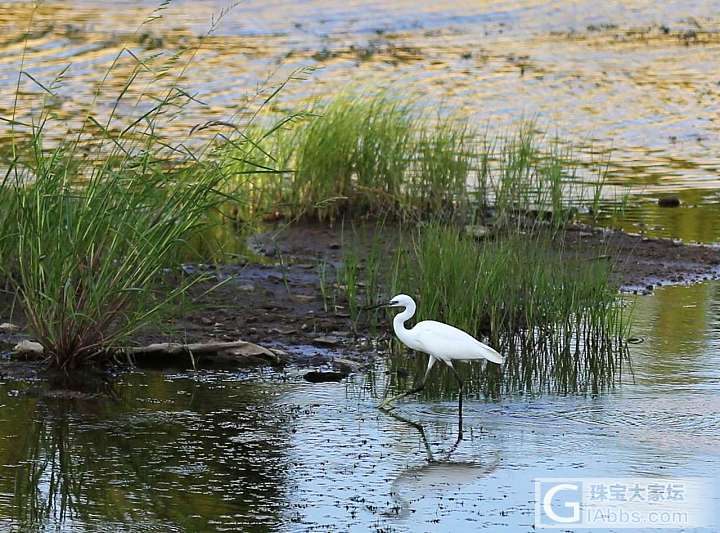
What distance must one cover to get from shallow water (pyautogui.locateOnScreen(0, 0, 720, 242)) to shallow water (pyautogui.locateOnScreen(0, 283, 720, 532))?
5795mm

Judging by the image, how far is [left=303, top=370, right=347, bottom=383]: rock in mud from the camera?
828cm

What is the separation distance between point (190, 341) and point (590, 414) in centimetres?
262

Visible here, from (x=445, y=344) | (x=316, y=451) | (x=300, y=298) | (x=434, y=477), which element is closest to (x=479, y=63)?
(x=300, y=298)

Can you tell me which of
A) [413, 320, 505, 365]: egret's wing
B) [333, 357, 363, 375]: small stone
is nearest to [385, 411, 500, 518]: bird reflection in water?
[413, 320, 505, 365]: egret's wing

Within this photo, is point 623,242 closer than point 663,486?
No

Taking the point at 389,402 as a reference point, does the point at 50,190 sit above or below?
above

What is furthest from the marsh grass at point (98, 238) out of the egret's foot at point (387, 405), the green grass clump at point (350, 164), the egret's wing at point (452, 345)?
the green grass clump at point (350, 164)

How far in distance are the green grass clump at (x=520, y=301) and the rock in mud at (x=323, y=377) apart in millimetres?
866

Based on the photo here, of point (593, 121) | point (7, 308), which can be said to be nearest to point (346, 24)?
point (593, 121)

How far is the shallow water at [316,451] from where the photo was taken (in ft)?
19.7

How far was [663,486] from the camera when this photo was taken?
250 inches

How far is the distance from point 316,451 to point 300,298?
3.32 m

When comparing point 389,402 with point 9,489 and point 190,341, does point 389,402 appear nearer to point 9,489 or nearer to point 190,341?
point 190,341

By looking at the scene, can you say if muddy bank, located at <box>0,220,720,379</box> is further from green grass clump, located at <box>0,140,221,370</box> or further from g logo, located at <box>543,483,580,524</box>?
g logo, located at <box>543,483,580,524</box>
